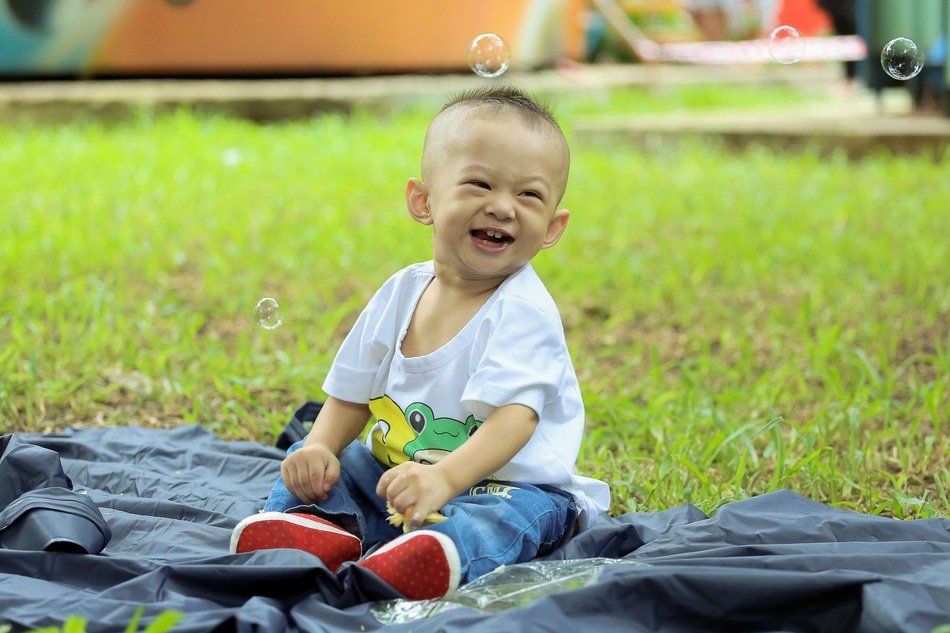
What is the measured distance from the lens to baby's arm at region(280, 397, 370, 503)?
2307 millimetres

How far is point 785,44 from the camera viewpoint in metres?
4.32

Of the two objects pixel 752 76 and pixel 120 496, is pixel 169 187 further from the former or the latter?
pixel 752 76

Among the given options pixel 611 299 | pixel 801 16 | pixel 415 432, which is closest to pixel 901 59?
pixel 611 299

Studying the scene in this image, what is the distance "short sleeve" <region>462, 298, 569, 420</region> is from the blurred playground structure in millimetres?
5784

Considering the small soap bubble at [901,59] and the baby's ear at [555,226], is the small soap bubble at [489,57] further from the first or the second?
the small soap bubble at [901,59]

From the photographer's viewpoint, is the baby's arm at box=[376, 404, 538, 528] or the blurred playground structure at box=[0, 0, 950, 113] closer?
the baby's arm at box=[376, 404, 538, 528]

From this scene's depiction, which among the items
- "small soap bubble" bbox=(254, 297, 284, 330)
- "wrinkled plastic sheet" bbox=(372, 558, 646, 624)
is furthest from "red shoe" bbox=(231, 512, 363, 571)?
"small soap bubble" bbox=(254, 297, 284, 330)

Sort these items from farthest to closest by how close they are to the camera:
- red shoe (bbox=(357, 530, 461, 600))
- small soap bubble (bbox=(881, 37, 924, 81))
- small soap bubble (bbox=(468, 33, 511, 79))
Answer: small soap bubble (bbox=(881, 37, 924, 81)) → small soap bubble (bbox=(468, 33, 511, 79)) → red shoe (bbox=(357, 530, 461, 600))

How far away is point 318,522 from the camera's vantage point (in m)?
2.20

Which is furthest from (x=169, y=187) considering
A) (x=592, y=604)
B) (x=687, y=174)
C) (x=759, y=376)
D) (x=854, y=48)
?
(x=854, y=48)

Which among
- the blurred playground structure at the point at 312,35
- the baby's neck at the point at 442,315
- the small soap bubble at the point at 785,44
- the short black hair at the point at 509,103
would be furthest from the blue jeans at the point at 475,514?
the blurred playground structure at the point at 312,35

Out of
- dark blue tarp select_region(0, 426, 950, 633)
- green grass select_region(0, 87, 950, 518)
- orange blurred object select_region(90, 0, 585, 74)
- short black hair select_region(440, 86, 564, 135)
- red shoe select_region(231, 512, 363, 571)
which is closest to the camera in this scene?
dark blue tarp select_region(0, 426, 950, 633)

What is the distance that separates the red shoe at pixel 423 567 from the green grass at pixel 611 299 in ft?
2.57

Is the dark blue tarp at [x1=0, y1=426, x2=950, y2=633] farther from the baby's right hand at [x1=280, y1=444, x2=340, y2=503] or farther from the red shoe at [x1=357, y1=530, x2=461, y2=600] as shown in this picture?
the baby's right hand at [x1=280, y1=444, x2=340, y2=503]
